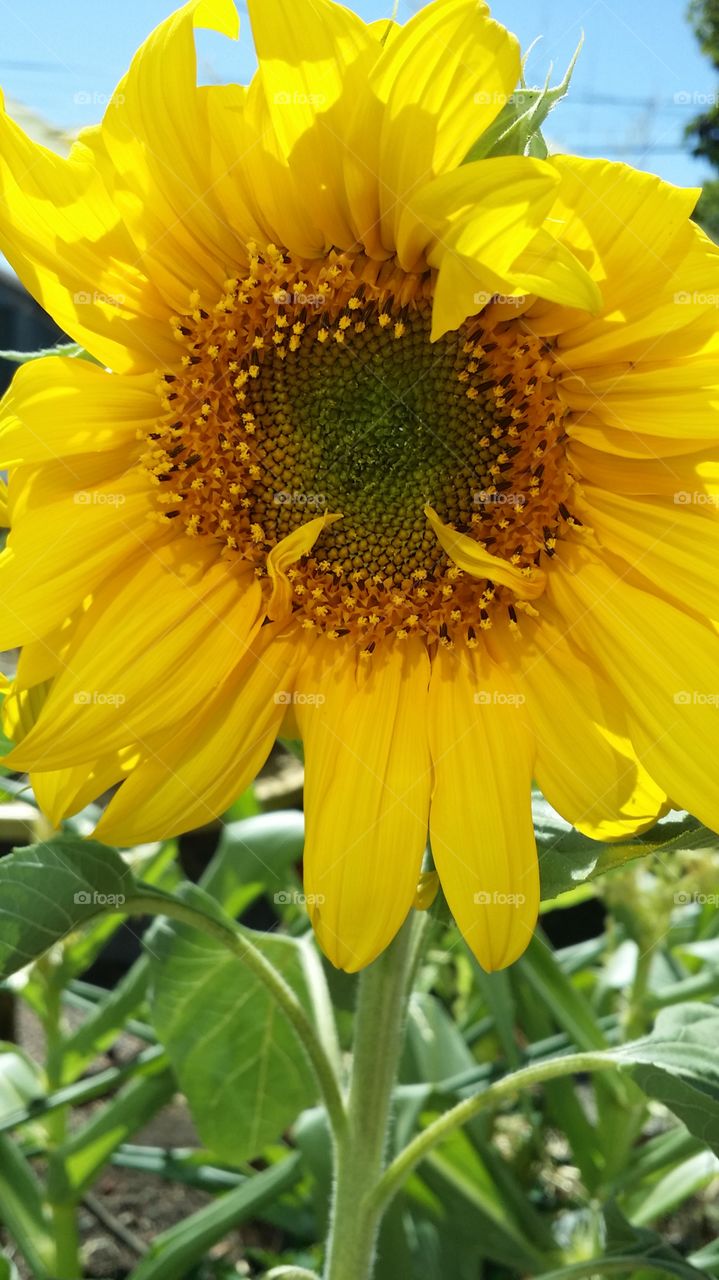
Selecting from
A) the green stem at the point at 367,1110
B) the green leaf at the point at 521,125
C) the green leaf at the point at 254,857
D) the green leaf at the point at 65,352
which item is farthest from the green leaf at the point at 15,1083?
the green leaf at the point at 521,125

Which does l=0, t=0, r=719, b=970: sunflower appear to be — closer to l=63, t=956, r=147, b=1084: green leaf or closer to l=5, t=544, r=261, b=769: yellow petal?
l=5, t=544, r=261, b=769: yellow petal

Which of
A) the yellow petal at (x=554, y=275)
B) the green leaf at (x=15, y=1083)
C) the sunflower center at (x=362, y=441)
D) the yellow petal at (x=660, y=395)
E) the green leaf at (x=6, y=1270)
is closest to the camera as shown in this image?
the yellow petal at (x=554, y=275)

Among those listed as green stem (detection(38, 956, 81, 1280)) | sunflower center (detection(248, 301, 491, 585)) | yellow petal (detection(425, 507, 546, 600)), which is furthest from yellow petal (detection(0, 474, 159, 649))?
green stem (detection(38, 956, 81, 1280))

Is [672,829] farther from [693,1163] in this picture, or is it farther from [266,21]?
[693,1163]

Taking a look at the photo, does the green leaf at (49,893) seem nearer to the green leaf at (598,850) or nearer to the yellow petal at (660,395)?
the green leaf at (598,850)

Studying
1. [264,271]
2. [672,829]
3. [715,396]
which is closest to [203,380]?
[264,271]

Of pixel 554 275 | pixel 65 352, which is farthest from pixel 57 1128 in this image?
pixel 554 275

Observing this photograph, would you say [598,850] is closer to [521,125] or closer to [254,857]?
[521,125]
